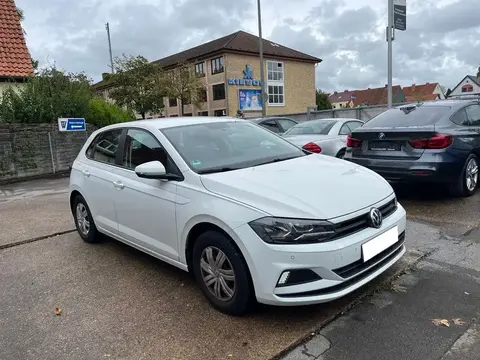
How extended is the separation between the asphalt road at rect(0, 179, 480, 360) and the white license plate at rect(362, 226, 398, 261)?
0.49 m

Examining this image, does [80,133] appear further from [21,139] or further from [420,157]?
[420,157]

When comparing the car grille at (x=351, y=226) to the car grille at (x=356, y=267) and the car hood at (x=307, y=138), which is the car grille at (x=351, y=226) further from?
the car hood at (x=307, y=138)

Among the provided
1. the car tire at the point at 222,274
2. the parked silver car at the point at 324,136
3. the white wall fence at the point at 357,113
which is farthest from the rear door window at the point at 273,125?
the car tire at the point at 222,274

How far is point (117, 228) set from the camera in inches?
165

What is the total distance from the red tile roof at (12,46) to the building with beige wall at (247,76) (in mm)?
27466

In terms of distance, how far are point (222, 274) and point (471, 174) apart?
4.86 metres

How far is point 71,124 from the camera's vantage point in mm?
12094

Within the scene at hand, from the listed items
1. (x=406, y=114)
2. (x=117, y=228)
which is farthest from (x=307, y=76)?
(x=117, y=228)

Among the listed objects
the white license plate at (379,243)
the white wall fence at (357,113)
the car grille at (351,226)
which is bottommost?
the white license plate at (379,243)

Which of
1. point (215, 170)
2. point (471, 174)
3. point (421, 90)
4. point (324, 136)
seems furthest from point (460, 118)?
point (421, 90)

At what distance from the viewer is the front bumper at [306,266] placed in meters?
2.63

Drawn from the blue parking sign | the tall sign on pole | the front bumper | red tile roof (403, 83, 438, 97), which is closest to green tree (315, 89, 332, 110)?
red tile roof (403, 83, 438, 97)

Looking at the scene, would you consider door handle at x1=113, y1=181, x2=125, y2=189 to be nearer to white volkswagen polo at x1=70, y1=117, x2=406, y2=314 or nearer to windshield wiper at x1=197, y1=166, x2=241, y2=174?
white volkswagen polo at x1=70, y1=117, x2=406, y2=314

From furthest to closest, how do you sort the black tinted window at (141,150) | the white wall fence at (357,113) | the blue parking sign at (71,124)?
1. the white wall fence at (357,113)
2. the blue parking sign at (71,124)
3. the black tinted window at (141,150)
